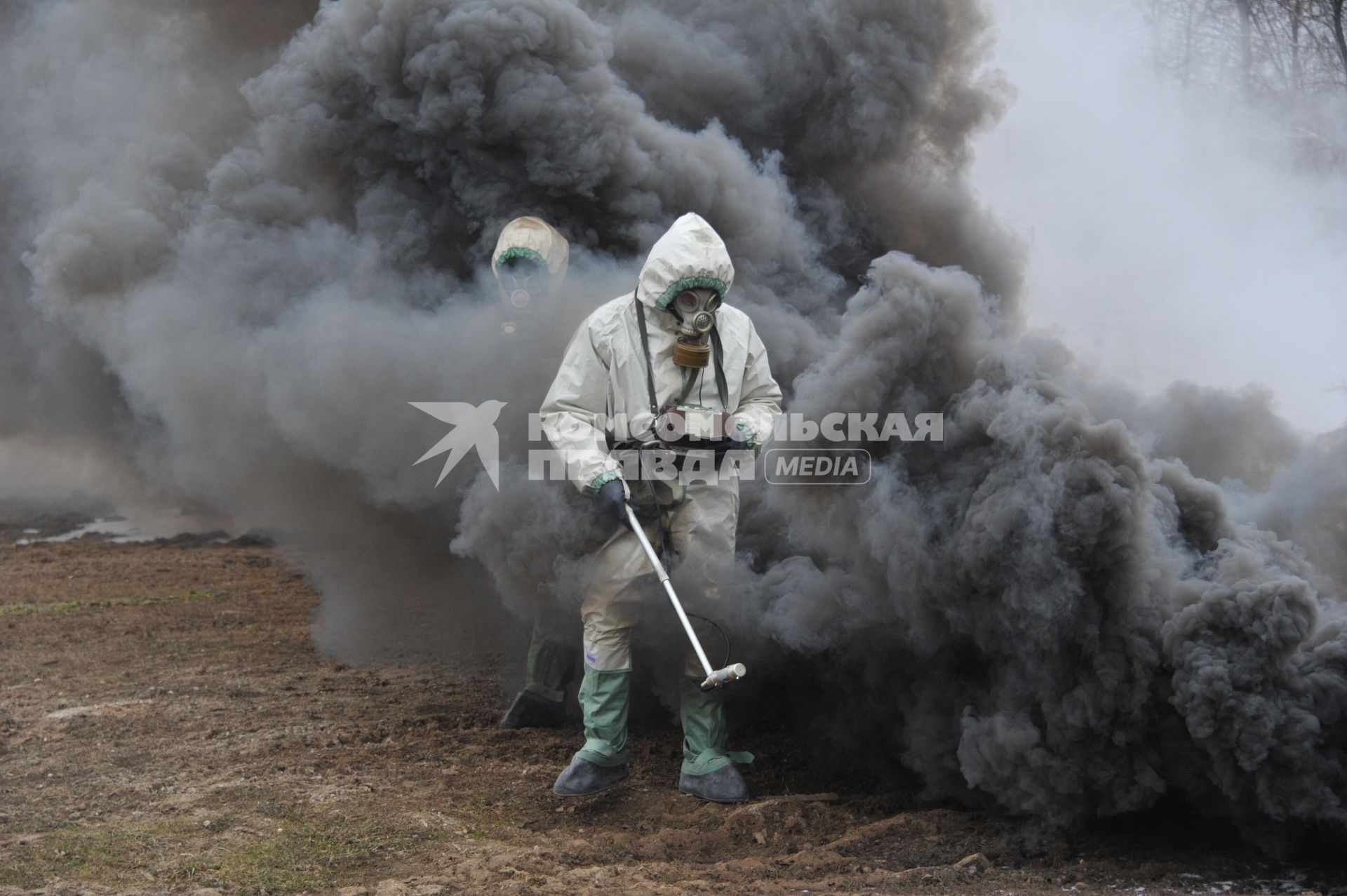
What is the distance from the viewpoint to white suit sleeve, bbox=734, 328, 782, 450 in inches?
193

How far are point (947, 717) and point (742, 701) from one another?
4.57 feet

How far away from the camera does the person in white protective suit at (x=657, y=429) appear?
469cm

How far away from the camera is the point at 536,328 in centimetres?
652

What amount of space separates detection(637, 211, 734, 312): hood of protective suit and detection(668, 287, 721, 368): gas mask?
0.04m

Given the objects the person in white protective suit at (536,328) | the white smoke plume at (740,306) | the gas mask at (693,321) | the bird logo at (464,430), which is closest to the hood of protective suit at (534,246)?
the person in white protective suit at (536,328)

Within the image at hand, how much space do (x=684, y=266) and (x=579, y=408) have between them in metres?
0.76

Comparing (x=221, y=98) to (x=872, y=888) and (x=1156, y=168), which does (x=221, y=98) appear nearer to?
(x=872, y=888)

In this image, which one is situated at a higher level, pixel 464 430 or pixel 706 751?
pixel 464 430

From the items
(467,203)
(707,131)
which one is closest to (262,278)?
(467,203)

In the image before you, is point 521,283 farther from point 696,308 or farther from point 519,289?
point 696,308

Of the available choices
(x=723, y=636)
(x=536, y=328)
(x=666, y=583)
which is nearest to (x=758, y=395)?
(x=666, y=583)

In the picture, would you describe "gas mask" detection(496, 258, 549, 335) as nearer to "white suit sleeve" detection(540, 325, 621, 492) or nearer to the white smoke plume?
the white smoke plume

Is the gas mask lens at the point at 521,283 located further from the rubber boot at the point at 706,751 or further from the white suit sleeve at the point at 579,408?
the rubber boot at the point at 706,751

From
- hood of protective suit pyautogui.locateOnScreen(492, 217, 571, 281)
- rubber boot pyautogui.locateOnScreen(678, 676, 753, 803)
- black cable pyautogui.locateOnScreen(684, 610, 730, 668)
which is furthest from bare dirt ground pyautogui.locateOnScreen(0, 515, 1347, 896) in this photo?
hood of protective suit pyautogui.locateOnScreen(492, 217, 571, 281)
